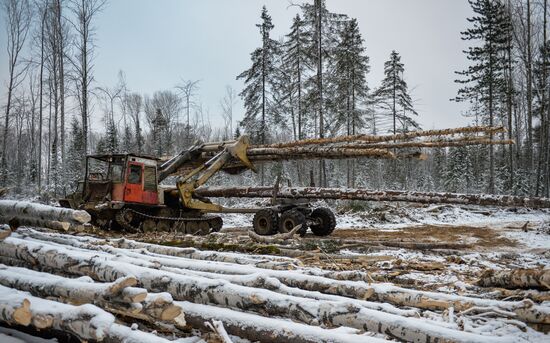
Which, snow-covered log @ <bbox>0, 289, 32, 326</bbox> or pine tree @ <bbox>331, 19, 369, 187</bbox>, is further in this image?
pine tree @ <bbox>331, 19, 369, 187</bbox>

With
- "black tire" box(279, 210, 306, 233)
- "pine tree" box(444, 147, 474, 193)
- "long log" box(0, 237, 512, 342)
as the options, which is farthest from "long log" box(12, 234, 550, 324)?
"pine tree" box(444, 147, 474, 193)

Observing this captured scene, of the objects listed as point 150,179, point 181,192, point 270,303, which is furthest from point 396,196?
point 270,303

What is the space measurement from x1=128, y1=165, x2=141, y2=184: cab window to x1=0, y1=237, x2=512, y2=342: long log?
754 cm

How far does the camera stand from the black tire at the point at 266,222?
11.8 metres

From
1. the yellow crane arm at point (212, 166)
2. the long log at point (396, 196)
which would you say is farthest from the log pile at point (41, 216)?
the long log at point (396, 196)

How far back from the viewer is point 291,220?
38.1 ft

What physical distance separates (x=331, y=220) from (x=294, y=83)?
21310 mm

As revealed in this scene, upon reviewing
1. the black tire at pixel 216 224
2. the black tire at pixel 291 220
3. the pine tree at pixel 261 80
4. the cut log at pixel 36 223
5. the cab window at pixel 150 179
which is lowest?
the black tire at pixel 216 224

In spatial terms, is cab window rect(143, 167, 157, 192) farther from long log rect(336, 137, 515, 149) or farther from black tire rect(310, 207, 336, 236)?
long log rect(336, 137, 515, 149)

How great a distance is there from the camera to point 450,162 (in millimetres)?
49344

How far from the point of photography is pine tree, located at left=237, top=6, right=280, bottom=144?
31.7 m

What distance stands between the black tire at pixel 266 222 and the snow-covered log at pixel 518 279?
7432 millimetres

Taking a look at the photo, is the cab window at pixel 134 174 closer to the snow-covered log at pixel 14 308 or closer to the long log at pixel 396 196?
the long log at pixel 396 196

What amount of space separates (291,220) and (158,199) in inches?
181
